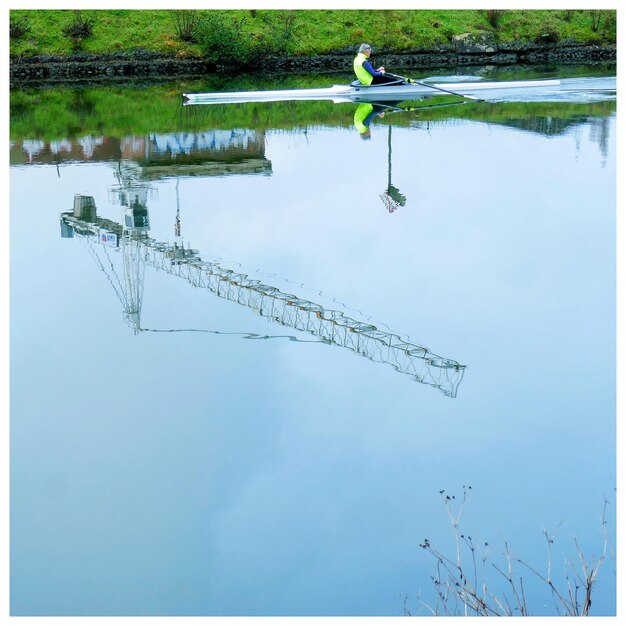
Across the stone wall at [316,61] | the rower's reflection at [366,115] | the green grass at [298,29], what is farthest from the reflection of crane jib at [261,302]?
the green grass at [298,29]

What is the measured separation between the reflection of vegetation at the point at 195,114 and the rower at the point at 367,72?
2.75 ft

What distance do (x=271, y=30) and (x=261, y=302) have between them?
23149 millimetres

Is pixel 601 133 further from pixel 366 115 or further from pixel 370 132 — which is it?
pixel 366 115

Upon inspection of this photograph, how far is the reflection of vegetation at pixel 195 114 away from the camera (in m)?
20.7

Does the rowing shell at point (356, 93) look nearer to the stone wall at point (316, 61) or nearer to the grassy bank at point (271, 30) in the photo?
the stone wall at point (316, 61)

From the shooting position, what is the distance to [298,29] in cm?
3250

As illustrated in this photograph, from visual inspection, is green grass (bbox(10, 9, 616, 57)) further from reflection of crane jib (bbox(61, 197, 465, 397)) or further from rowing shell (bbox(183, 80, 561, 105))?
reflection of crane jib (bbox(61, 197, 465, 397))

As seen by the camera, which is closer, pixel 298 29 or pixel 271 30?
pixel 271 30

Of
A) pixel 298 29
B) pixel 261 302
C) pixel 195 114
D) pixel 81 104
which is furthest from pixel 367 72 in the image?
pixel 298 29

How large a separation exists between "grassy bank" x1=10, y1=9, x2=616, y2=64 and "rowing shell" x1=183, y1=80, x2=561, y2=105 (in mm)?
10162

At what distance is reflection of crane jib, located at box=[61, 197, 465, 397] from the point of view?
8859mm

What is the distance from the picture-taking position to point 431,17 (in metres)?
33.6

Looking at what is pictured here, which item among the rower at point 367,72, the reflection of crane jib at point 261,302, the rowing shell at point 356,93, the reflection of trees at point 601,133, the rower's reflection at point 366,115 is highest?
the rower at point 367,72

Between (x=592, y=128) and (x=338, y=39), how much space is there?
1549 centimetres
